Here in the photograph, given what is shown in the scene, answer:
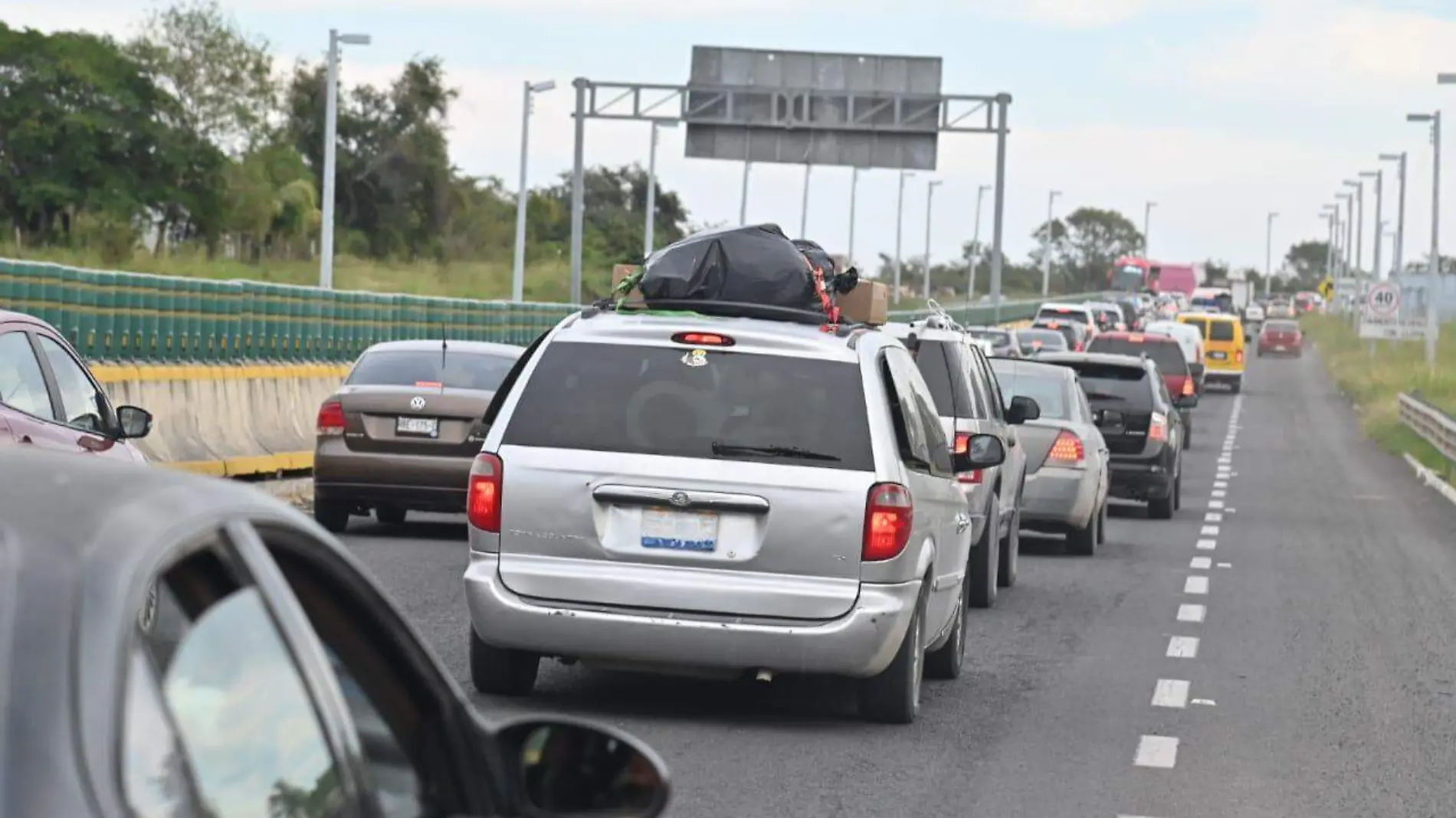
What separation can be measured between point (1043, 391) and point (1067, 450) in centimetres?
76

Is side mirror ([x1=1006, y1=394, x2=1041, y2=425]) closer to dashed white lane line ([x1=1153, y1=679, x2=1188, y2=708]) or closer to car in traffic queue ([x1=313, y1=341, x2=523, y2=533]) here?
car in traffic queue ([x1=313, y1=341, x2=523, y2=533])

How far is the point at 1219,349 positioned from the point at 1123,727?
5918 cm

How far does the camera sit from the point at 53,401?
34.0ft

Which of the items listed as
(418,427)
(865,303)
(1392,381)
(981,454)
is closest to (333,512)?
(418,427)

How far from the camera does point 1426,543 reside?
23297 millimetres

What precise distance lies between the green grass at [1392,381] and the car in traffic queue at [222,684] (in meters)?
30.9

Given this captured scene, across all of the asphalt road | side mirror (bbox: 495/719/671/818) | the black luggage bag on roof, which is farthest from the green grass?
side mirror (bbox: 495/719/671/818)

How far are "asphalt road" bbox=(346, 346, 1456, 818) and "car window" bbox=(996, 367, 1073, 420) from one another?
1159mm

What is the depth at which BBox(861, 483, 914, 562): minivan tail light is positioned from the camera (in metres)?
9.70

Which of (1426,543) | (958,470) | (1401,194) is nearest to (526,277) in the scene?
(1401,194)

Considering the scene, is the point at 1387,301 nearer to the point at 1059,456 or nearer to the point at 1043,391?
the point at 1043,391

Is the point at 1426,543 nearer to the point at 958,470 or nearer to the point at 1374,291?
the point at 958,470

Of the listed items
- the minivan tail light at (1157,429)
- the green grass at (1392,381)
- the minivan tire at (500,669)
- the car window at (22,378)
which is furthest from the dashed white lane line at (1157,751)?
the green grass at (1392,381)

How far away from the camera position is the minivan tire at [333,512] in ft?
61.0
